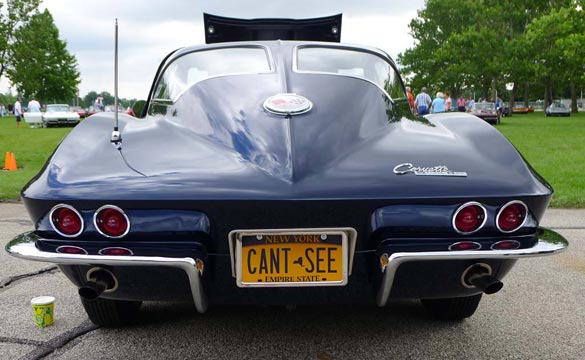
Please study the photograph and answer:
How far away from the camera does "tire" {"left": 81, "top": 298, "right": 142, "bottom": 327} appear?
2723 millimetres

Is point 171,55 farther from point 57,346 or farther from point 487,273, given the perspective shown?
point 487,273

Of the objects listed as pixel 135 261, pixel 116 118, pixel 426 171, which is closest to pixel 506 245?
pixel 426 171

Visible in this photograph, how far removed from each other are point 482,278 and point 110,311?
1.76 m

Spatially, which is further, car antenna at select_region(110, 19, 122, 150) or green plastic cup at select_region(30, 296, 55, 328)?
green plastic cup at select_region(30, 296, 55, 328)

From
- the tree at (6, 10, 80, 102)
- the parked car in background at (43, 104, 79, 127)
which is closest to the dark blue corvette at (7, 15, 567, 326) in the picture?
the parked car in background at (43, 104, 79, 127)

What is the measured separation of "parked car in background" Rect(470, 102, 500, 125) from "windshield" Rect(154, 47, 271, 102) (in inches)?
1135

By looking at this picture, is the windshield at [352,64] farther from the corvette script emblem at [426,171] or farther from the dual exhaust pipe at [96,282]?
the dual exhaust pipe at [96,282]

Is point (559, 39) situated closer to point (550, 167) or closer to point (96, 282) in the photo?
point (550, 167)

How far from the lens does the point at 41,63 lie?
144 ft

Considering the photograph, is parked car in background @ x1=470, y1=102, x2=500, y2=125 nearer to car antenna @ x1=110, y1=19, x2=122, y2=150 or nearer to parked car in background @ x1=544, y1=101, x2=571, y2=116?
parked car in background @ x1=544, y1=101, x2=571, y2=116

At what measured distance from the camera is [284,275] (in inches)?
82.2

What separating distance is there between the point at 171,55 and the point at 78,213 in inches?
69.3

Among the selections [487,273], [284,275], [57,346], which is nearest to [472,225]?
[487,273]

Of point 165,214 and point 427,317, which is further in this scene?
point 427,317
